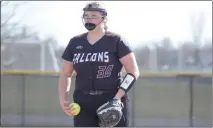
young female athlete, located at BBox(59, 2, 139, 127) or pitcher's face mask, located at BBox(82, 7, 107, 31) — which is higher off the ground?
pitcher's face mask, located at BBox(82, 7, 107, 31)

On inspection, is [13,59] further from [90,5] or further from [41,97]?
[90,5]

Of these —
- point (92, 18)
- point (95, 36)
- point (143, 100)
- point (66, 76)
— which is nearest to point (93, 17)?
point (92, 18)

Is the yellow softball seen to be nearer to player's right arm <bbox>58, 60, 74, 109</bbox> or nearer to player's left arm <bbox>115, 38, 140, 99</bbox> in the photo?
player's right arm <bbox>58, 60, 74, 109</bbox>

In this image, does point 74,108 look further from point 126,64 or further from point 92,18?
point 92,18

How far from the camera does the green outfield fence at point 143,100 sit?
12.0m

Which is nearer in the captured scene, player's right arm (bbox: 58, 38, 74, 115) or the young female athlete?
the young female athlete

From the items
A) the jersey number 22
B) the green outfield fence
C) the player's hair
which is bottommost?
the green outfield fence

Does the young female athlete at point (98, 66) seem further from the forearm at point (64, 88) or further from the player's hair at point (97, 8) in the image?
the forearm at point (64, 88)

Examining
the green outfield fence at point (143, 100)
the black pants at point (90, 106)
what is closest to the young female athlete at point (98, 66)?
the black pants at point (90, 106)

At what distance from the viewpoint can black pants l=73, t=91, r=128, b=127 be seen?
16.3 feet

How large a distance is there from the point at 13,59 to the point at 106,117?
8.20 meters

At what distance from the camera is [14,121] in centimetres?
1232

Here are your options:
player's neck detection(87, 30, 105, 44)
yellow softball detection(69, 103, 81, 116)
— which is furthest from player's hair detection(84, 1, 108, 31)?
yellow softball detection(69, 103, 81, 116)

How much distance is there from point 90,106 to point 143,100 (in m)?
7.31
